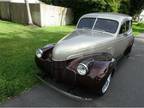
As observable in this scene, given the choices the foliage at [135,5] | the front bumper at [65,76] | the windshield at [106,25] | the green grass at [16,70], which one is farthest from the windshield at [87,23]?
the foliage at [135,5]

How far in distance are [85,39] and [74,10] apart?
2055 cm

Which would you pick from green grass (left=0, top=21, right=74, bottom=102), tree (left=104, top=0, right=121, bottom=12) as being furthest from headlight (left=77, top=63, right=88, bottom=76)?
tree (left=104, top=0, right=121, bottom=12)

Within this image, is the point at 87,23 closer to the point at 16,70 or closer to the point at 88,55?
the point at 88,55

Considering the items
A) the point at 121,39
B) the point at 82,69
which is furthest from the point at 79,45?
the point at 121,39

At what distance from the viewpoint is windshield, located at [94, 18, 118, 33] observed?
7.36m

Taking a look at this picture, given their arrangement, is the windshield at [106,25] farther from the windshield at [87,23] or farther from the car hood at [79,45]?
the car hood at [79,45]

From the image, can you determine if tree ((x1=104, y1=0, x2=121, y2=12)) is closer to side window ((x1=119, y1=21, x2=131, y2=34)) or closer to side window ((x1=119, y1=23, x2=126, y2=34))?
side window ((x1=119, y1=21, x2=131, y2=34))

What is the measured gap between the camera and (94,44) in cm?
636

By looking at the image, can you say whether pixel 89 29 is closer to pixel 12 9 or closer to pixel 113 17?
pixel 113 17

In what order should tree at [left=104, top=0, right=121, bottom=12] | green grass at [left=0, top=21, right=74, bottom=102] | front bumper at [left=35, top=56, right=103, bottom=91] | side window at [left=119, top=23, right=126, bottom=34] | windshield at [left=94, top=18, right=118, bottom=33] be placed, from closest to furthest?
front bumper at [left=35, top=56, right=103, bottom=91] → green grass at [left=0, top=21, right=74, bottom=102] → windshield at [left=94, top=18, right=118, bottom=33] → side window at [left=119, top=23, right=126, bottom=34] → tree at [left=104, top=0, right=121, bottom=12]

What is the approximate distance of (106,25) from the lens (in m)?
7.48

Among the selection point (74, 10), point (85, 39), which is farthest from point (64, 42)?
point (74, 10)

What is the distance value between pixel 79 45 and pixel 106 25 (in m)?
1.85

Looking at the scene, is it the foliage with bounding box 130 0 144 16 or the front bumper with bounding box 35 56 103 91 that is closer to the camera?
the front bumper with bounding box 35 56 103 91
